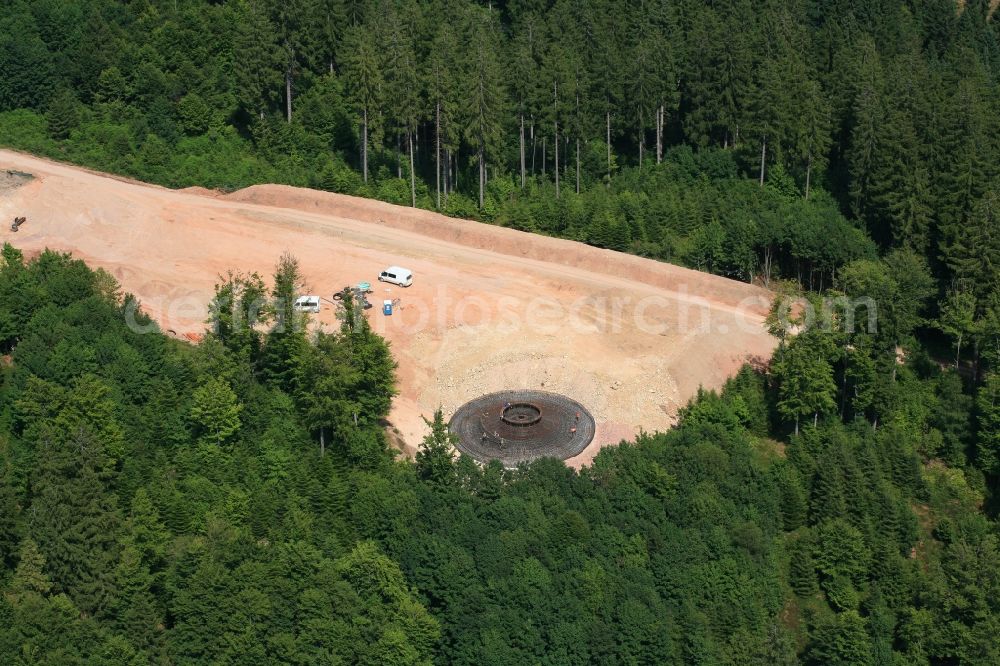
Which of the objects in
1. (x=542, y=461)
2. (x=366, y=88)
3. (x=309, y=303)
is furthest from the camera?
(x=366, y=88)

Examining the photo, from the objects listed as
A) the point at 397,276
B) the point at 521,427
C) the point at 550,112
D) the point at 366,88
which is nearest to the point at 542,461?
the point at 521,427

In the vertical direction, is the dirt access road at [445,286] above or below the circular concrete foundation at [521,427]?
above

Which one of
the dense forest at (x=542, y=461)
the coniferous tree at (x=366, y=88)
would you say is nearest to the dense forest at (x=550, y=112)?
the coniferous tree at (x=366, y=88)

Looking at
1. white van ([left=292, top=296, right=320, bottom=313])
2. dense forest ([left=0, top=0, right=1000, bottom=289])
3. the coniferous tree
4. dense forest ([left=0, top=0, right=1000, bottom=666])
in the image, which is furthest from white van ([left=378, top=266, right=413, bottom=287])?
the coniferous tree

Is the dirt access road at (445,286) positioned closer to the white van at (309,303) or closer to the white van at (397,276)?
the white van at (397,276)

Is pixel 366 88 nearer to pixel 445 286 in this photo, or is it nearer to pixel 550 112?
pixel 550 112

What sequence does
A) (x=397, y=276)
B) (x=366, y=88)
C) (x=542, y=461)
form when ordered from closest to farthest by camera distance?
(x=542, y=461) < (x=397, y=276) < (x=366, y=88)
